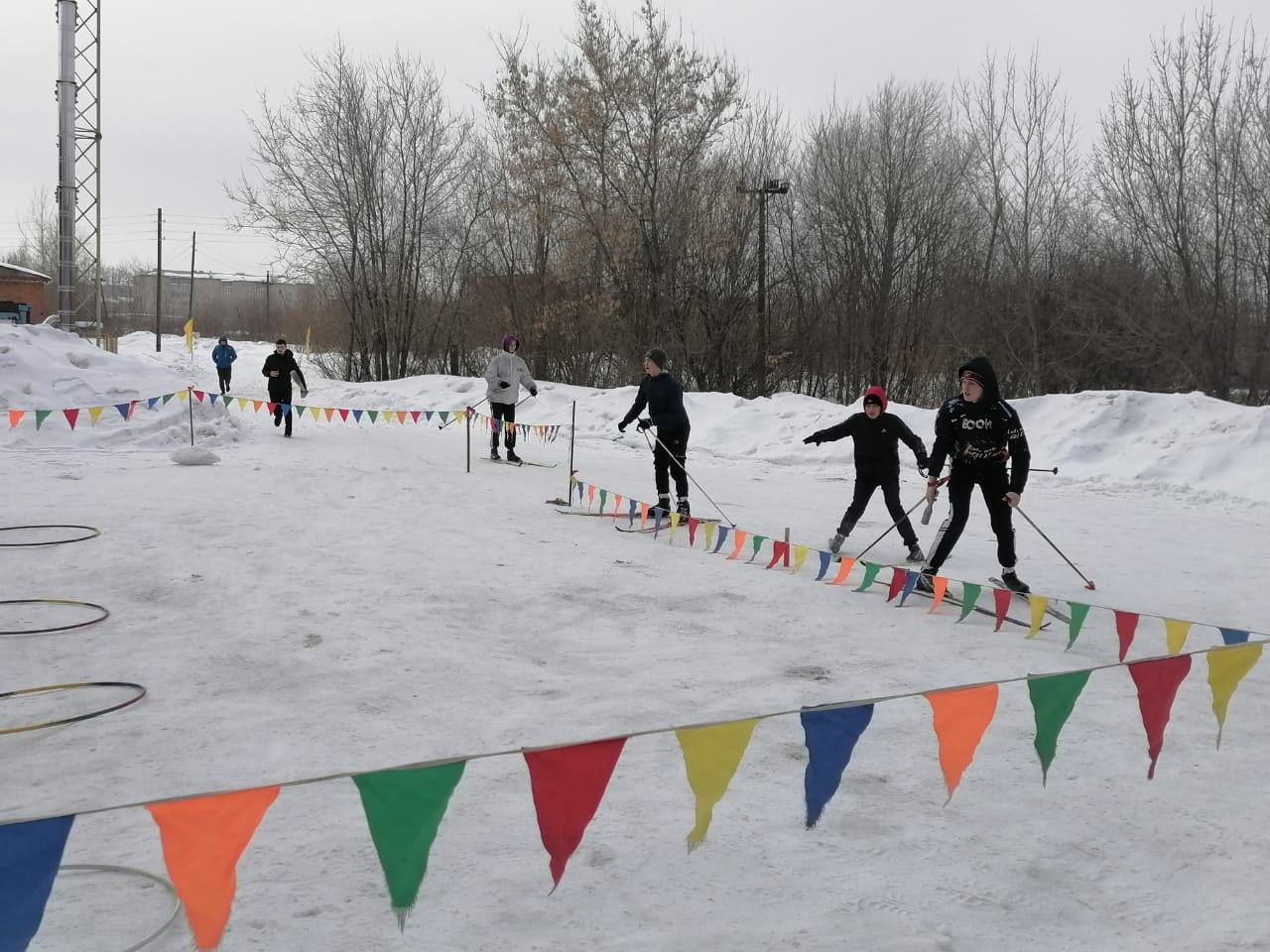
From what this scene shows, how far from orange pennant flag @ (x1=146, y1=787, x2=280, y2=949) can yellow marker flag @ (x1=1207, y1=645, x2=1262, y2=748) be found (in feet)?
11.9

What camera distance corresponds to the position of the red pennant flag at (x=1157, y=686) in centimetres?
379

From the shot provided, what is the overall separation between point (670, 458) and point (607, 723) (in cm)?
634

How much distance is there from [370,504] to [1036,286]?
23.4 m

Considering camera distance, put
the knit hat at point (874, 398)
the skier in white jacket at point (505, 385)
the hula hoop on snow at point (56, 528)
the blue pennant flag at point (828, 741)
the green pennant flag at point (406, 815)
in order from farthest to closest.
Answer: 1. the skier in white jacket at point (505, 385)
2. the knit hat at point (874, 398)
3. the hula hoop on snow at point (56, 528)
4. the blue pennant flag at point (828, 741)
5. the green pennant flag at point (406, 815)

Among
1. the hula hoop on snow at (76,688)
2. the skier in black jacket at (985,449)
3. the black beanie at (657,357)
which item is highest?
the black beanie at (657,357)

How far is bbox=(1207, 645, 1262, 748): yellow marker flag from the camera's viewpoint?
13.4ft

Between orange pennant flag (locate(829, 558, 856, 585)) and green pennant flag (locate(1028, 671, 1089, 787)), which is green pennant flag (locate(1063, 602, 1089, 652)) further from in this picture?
green pennant flag (locate(1028, 671, 1089, 787))

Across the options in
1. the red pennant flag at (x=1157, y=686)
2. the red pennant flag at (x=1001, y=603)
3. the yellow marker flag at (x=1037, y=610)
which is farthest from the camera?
the red pennant flag at (x=1001, y=603)

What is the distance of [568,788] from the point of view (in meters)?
2.86

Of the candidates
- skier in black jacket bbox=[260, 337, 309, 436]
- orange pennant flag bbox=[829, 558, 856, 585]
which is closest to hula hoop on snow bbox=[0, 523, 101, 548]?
orange pennant flag bbox=[829, 558, 856, 585]

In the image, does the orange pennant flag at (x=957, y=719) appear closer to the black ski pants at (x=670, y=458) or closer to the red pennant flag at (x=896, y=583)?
the red pennant flag at (x=896, y=583)

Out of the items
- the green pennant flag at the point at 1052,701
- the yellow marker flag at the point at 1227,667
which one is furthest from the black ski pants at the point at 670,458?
the green pennant flag at the point at 1052,701

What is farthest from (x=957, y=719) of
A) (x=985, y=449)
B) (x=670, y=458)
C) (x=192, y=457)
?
(x=192, y=457)

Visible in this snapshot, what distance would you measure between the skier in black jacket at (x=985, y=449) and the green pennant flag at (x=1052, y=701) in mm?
3899
